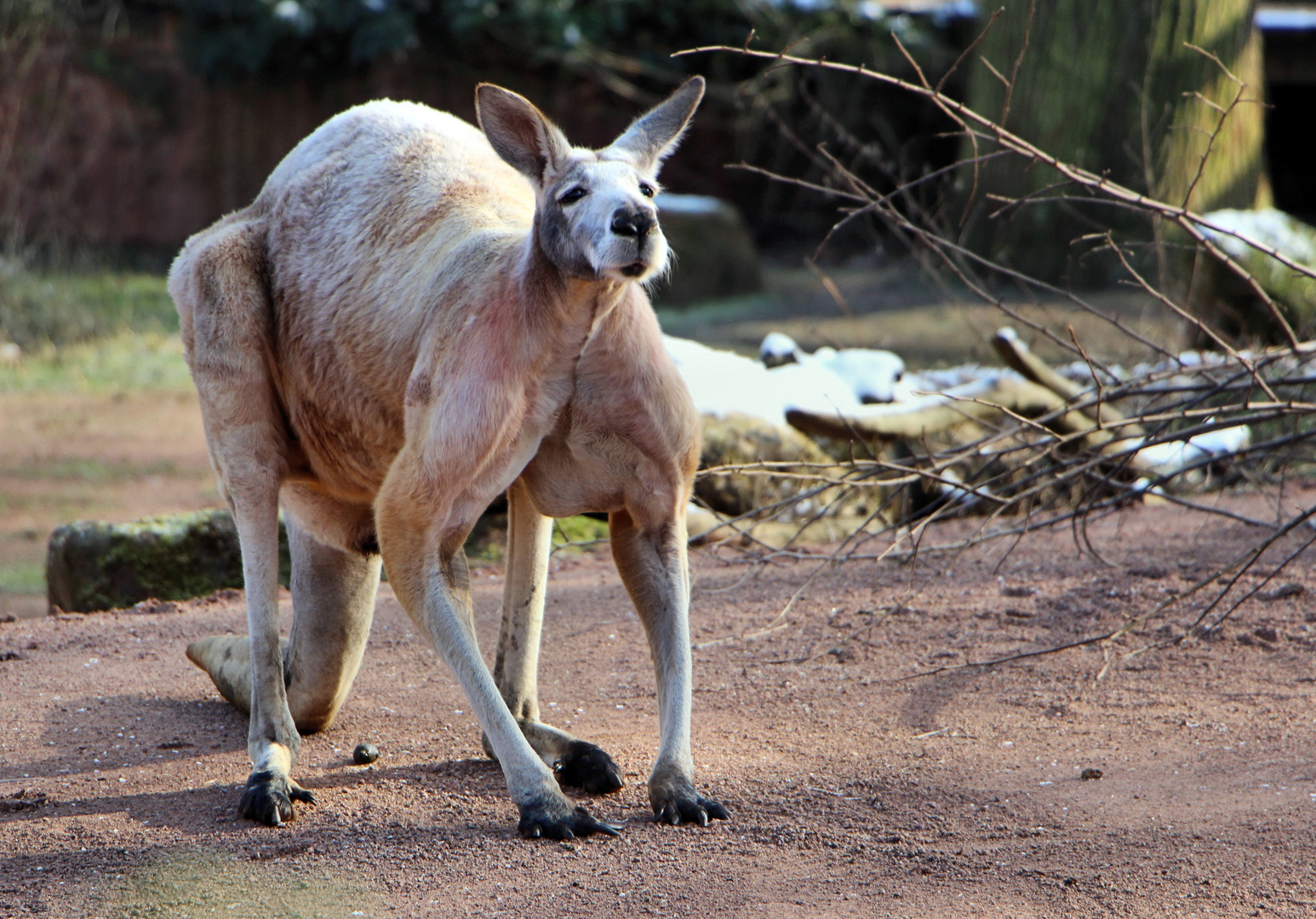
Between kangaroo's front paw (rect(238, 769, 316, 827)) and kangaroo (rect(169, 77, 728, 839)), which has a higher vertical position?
kangaroo (rect(169, 77, 728, 839))

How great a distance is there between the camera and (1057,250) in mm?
12961

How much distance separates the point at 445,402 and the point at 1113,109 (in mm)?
10640

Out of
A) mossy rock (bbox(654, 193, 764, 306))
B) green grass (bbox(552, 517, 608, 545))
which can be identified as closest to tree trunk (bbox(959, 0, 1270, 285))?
mossy rock (bbox(654, 193, 764, 306))

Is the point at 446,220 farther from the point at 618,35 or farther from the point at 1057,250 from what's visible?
the point at 618,35

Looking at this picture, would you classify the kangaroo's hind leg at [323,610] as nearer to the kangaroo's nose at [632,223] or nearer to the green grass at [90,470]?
the kangaroo's nose at [632,223]

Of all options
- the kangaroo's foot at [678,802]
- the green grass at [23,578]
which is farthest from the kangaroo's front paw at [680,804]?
the green grass at [23,578]

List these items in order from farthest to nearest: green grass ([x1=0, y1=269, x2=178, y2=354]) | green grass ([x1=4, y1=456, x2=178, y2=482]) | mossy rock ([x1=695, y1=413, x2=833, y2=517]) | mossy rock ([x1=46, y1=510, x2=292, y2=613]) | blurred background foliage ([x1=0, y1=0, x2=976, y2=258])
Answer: blurred background foliage ([x1=0, y1=0, x2=976, y2=258])
green grass ([x1=0, y1=269, x2=178, y2=354])
green grass ([x1=4, y1=456, x2=178, y2=482])
mossy rock ([x1=695, y1=413, x2=833, y2=517])
mossy rock ([x1=46, y1=510, x2=292, y2=613])

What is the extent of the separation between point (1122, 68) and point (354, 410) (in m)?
10.4

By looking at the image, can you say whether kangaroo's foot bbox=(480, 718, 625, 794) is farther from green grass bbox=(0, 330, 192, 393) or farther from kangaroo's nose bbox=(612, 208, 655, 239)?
green grass bbox=(0, 330, 192, 393)

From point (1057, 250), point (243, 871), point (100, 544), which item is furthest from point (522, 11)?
point (243, 871)

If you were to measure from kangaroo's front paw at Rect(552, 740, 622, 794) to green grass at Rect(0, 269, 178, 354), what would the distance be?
9261 millimetres

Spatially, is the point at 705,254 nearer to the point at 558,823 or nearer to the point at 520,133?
the point at 520,133

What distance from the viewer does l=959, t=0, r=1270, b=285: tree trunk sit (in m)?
12.0

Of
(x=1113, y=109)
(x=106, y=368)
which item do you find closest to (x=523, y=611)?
(x=106, y=368)
